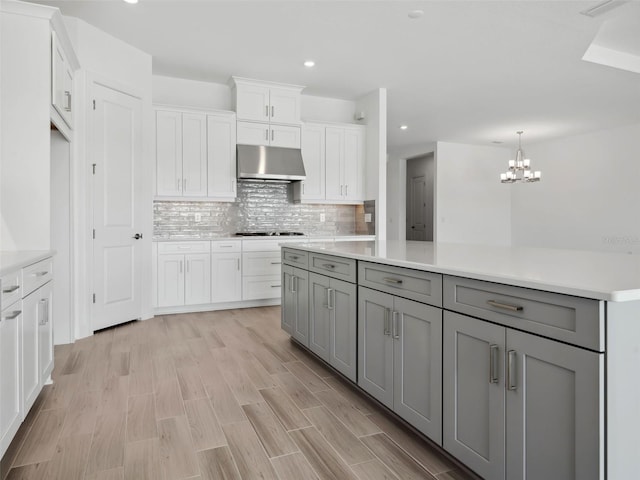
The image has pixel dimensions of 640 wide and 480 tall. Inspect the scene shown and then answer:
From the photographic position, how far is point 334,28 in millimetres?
3865

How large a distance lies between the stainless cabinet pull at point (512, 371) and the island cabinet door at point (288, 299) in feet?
7.04

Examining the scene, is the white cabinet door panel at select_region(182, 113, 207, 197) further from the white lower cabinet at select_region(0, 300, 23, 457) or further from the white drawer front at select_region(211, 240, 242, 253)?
the white lower cabinet at select_region(0, 300, 23, 457)

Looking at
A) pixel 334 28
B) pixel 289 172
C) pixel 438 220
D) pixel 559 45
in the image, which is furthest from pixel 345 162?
pixel 438 220

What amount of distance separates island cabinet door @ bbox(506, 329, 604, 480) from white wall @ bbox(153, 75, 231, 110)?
4.86 meters

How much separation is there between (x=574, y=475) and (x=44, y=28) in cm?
369

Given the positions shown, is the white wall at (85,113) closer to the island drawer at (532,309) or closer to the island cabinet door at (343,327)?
the island cabinet door at (343,327)

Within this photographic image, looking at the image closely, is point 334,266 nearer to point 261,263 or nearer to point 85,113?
point 261,263

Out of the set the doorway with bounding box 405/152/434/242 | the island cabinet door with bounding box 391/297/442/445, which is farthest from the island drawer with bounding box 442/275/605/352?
the doorway with bounding box 405/152/434/242

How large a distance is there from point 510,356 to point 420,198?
27.3ft

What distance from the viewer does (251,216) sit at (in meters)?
5.64

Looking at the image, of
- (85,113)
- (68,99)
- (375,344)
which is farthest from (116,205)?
(375,344)

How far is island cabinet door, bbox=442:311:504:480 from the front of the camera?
145 cm

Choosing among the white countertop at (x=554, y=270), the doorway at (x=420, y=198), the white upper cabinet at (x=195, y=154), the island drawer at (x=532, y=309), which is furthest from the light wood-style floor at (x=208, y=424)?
the doorway at (x=420, y=198)

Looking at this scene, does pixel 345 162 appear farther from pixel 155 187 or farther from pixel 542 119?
pixel 542 119
